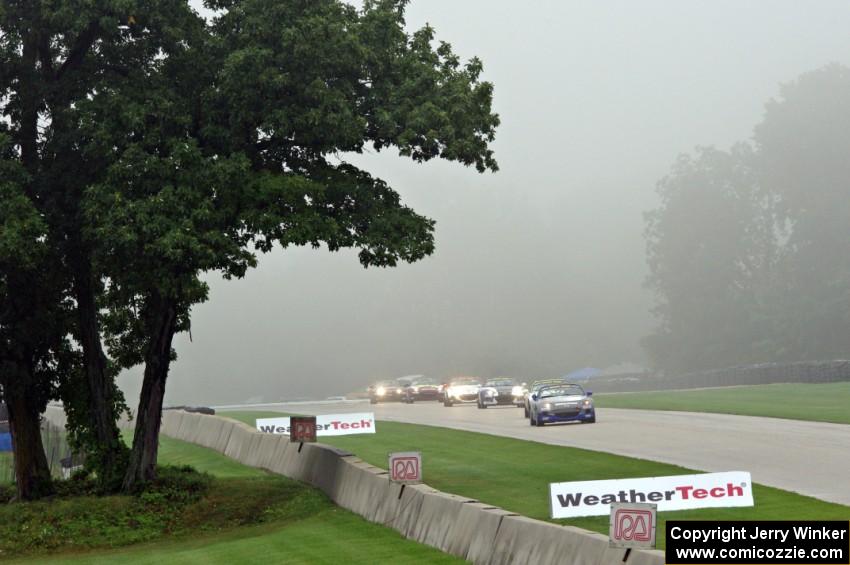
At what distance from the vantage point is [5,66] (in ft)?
86.6

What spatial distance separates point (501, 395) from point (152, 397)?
32182 mm

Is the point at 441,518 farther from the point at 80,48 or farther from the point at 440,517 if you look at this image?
the point at 80,48

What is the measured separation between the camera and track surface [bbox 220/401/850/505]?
24.3m

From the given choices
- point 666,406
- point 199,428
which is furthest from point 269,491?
point 666,406

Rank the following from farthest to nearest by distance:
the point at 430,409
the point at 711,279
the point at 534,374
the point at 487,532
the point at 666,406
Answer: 1. the point at 534,374
2. the point at 711,279
3. the point at 430,409
4. the point at 666,406
5. the point at 487,532

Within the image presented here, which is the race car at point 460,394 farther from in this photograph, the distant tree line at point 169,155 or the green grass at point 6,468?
the distant tree line at point 169,155

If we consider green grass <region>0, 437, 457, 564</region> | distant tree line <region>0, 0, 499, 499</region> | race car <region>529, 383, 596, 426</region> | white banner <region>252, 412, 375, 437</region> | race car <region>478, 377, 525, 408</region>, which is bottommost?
green grass <region>0, 437, 457, 564</region>

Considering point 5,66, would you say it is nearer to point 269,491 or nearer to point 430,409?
point 269,491

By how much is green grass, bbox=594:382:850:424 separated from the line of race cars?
14.8ft

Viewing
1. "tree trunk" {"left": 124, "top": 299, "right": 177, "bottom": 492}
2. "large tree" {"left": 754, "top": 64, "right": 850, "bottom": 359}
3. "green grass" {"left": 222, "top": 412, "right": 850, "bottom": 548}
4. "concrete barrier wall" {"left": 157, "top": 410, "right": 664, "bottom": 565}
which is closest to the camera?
"concrete barrier wall" {"left": 157, "top": 410, "right": 664, "bottom": 565}

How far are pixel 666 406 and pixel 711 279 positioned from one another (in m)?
61.4

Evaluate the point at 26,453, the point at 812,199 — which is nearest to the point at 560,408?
the point at 26,453

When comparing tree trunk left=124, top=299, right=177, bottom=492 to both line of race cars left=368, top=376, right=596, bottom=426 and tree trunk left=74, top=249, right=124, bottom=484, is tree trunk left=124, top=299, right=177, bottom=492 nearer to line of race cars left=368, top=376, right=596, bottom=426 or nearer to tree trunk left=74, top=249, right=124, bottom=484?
tree trunk left=74, top=249, right=124, bottom=484

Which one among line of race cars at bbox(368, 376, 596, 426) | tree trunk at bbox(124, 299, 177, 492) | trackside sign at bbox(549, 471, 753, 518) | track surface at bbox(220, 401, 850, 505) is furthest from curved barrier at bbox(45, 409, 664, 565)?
line of race cars at bbox(368, 376, 596, 426)
